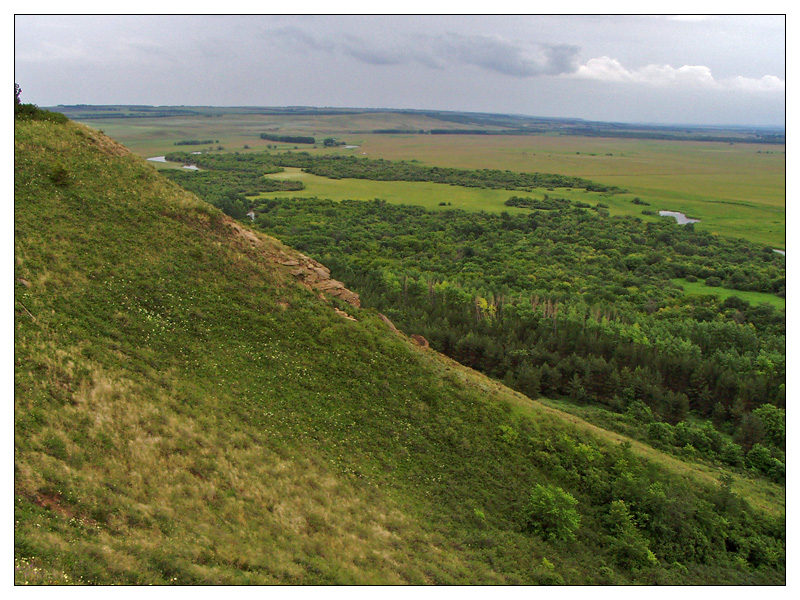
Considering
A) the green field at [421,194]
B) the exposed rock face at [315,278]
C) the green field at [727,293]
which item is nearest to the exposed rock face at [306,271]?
the exposed rock face at [315,278]

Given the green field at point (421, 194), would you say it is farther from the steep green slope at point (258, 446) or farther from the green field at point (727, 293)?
the steep green slope at point (258, 446)

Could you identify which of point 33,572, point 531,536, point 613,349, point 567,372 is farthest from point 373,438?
point 613,349

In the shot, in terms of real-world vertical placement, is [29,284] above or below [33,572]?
above

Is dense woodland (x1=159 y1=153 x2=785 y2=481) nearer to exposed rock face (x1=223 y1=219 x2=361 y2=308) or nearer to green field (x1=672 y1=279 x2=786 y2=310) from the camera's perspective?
green field (x1=672 y1=279 x2=786 y2=310)

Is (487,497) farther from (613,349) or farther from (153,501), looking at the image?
(613,349)

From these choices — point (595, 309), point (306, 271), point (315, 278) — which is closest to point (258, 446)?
point (315, 278)

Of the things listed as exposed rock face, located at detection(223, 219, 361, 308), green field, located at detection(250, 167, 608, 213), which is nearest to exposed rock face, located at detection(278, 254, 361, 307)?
exposed rock face, located at detection(223, 219, 361, 308)

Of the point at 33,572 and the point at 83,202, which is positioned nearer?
the point at 33,572
